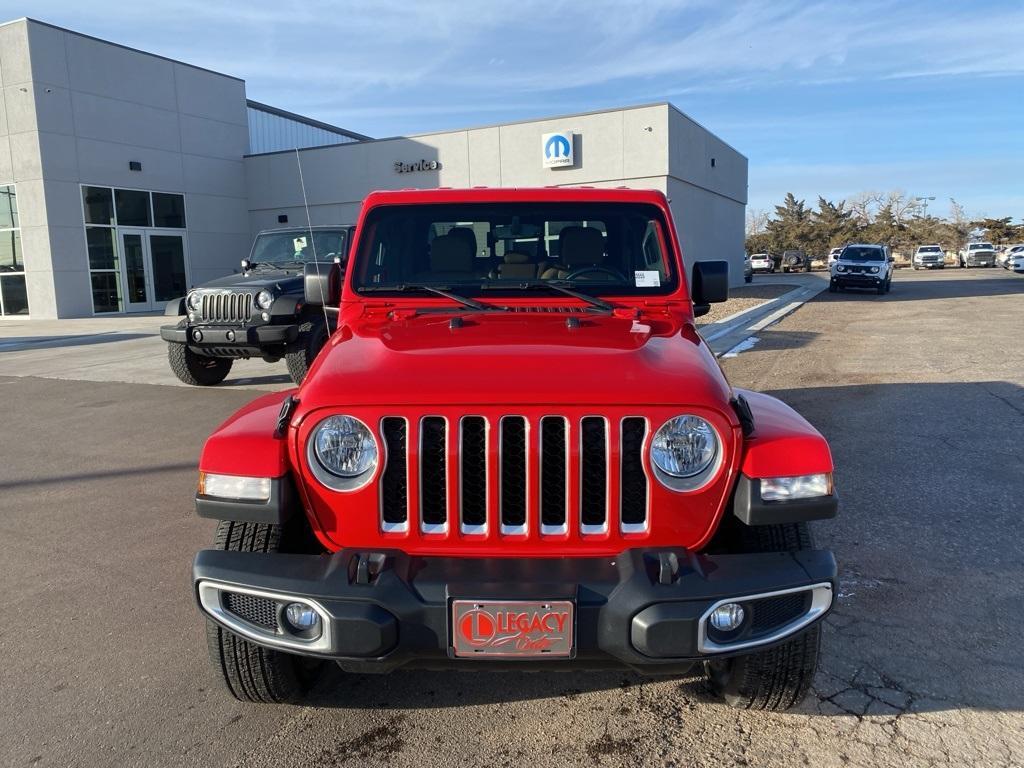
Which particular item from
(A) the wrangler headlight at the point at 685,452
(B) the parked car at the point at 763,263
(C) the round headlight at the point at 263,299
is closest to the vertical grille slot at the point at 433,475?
(A) the wrangler headlight at the point at 685,452

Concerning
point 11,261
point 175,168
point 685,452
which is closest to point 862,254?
point 175,168

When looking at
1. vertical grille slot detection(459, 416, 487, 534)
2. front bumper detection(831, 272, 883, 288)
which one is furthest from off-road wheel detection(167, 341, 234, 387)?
front bumper detection(831, 272, 883, 288)

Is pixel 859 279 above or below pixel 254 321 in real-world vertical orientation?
below

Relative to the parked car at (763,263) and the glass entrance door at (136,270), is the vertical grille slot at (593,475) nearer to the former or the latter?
the glass entrance door at (136,270)

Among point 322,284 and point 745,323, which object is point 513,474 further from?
point 745,323

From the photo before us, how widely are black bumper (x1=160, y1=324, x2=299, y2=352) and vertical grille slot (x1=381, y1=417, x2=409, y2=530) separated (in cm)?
634

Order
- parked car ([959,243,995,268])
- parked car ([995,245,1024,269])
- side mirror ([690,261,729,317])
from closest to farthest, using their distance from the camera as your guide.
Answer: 1. side mirror ([690,261,729,317])
2. parked car ([995,245,1024,269])
3. parked car ([959,243,995,268])

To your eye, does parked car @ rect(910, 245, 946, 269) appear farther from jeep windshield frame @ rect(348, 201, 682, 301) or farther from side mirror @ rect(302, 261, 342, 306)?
side mirror @ rect(302, 261, 342, 306)

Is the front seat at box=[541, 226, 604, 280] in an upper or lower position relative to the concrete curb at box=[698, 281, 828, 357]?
upper

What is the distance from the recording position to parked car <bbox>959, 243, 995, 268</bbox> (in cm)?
4950

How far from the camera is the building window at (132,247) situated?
71.9 feet

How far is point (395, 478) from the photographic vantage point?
240 centimetres

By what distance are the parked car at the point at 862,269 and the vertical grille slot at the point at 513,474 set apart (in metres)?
25.8

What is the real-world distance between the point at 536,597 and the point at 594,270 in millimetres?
1967
